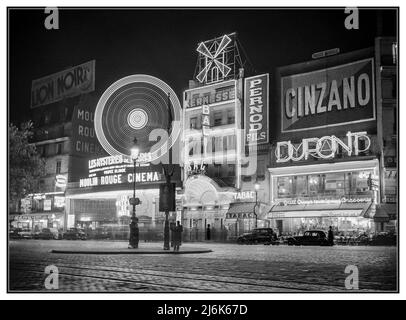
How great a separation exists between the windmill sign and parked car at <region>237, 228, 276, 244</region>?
56.4 feet

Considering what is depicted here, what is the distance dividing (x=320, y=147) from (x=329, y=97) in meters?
4.00

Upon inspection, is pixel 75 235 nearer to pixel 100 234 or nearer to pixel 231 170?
pixel 100 234

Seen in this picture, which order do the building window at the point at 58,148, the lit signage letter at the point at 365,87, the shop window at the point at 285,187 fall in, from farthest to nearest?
the building window at the point at 58,148 < the shop window at the point at 285,187 < the lit signage letter at the point at 365,87

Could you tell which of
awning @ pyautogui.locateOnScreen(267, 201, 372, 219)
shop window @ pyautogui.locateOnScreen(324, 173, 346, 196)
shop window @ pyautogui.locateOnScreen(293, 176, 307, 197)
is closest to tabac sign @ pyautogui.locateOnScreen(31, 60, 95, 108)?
shop window @ pyautogui.locateOnScreen(293, 176, 307, 197)

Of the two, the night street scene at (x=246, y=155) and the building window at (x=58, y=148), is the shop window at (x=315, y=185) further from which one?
the building window at (x=58, y=148)


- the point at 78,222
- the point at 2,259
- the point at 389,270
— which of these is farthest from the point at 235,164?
the point at 2,259

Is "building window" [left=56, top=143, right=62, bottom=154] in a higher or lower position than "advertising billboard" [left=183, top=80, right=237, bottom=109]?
lower

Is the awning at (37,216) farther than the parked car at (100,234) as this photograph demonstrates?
Yes

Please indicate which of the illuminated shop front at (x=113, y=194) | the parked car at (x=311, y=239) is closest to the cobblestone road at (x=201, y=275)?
the parked car at (x=311, y=239)

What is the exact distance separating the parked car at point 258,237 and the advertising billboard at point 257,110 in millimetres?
10026

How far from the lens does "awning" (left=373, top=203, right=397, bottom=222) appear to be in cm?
3569

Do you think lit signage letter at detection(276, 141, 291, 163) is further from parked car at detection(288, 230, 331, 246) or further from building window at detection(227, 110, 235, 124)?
parked car at detection(288, 230, 331, 246)

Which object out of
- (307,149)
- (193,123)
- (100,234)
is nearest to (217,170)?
(193,123)

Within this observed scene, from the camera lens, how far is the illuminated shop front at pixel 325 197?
124ft
